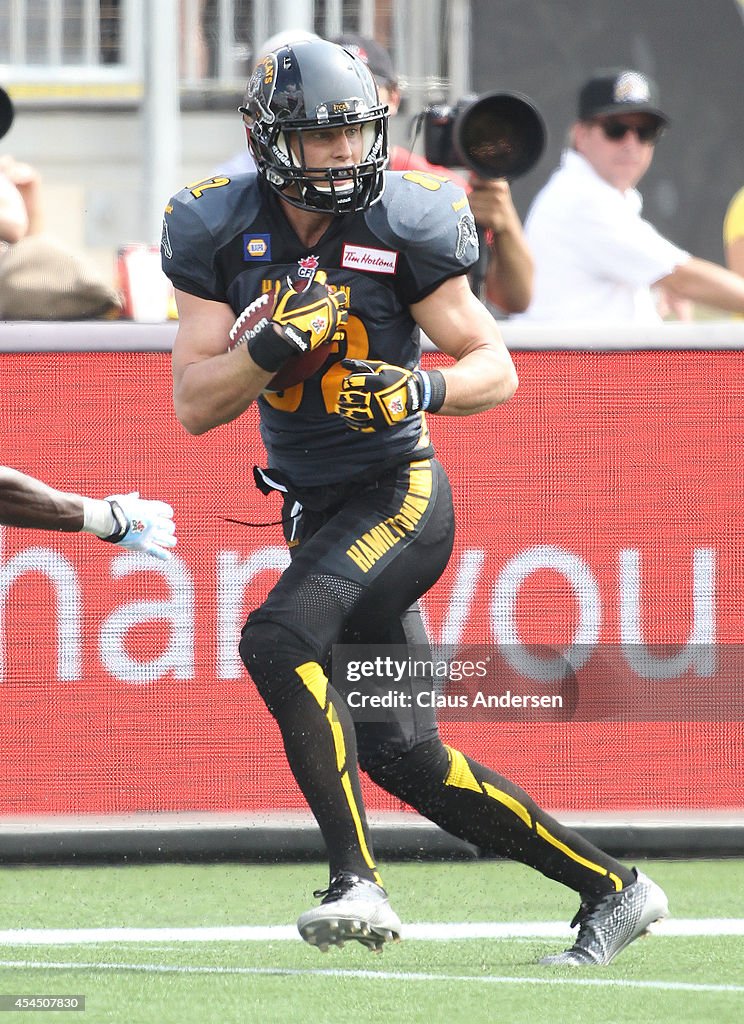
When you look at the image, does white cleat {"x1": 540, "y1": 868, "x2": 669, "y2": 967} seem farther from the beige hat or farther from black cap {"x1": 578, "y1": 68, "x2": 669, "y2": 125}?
black cap {"x1": 578, "y1": 68, "x2": 669, "y2": 125}

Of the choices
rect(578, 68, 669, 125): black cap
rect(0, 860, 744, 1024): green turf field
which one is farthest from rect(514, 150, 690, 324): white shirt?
rect(0, 860, 744, 1024): green turf field

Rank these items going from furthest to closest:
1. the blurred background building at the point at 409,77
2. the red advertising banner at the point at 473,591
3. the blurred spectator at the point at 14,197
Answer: the blurred background building at the point at 409,77
the blurred spectator at the point at 14,197
the red advertising banner at the point at 473,591

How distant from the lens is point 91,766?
5.80 m

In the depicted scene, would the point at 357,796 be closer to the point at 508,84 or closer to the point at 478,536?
the point at 478,536

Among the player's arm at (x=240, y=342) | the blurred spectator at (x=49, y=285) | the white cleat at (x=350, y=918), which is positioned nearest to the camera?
the white cleat at (x=350, y=918)

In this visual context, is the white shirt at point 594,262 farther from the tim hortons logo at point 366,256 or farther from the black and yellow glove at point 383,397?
the black and yellow glove at point 383,397

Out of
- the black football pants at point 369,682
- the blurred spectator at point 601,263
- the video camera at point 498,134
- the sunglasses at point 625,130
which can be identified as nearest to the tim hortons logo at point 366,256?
the black football pants at point 369,682

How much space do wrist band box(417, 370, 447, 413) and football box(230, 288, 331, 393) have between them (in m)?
0.25

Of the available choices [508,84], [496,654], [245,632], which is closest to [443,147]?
[496,654]

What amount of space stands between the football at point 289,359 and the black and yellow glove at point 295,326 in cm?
3

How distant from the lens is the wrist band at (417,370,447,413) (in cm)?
415

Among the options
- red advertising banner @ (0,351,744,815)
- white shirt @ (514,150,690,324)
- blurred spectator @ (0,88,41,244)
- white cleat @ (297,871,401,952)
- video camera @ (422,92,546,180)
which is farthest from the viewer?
white shirt @ (514,150,690,324)

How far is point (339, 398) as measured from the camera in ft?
13.4

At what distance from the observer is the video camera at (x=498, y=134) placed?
621 cm
